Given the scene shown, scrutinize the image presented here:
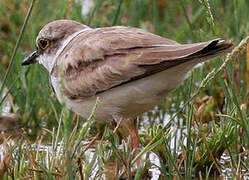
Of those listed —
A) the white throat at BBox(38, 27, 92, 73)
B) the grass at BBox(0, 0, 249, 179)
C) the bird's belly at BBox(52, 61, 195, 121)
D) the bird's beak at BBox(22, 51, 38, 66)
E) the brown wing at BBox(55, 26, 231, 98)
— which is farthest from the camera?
the bird's beak at BBox(22, 51, 38, 66)

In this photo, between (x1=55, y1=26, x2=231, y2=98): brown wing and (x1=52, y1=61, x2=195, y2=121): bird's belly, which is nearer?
(x1=55, y1=26, x2=231, y2=98): brown wing

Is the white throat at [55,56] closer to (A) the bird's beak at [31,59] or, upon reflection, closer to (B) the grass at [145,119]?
(A) the bird's beak at [31,59]

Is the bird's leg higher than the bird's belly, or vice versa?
the bird's belly

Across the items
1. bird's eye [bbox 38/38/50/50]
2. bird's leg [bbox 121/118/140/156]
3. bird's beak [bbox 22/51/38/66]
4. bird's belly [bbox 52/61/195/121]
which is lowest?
bird's leg [bbox 121/118/140/156]

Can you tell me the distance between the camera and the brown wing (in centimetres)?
412

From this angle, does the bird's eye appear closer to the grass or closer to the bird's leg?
the grass

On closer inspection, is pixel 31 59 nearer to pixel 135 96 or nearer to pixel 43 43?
pixel 43 43

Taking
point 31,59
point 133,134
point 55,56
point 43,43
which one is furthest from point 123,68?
point 31,59

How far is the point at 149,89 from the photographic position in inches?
169

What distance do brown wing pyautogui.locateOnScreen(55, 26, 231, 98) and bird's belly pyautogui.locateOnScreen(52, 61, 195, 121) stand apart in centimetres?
5

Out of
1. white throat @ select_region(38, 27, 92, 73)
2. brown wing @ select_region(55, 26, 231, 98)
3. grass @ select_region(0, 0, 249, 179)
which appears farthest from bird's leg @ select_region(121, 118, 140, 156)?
white throat @ select_region(38, 27, 92, 73)

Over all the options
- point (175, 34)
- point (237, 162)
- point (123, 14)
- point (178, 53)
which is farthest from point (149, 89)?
point (123, 14)

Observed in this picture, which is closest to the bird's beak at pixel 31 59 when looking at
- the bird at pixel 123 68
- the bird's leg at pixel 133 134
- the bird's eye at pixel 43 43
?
the bird's eye at pixel 43 43

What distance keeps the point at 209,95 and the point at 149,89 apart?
1585 mm
